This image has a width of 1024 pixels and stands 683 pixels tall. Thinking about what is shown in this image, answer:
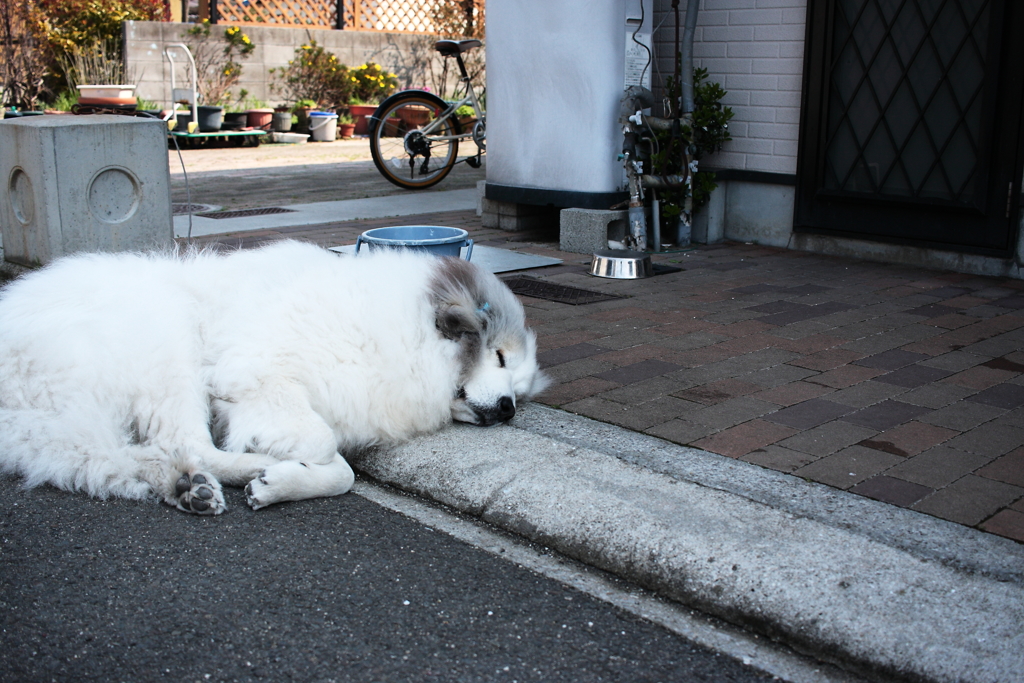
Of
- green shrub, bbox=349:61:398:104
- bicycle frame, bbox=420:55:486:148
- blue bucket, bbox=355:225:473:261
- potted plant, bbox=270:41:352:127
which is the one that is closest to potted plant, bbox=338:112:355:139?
potted plant, bbox=270:41:352:127

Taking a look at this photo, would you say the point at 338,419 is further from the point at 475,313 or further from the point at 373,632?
the point at 373,632

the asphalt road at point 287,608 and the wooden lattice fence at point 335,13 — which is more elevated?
the wooden lattice fence at point 335,13

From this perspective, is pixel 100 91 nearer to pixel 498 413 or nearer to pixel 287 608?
pixel 498 413

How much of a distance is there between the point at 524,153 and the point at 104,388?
15.5ft

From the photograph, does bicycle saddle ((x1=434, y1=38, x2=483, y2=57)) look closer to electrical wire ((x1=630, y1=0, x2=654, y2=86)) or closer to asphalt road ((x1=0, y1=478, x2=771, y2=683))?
electrical wire ((x1=630, y1=0, x2=654, y2=86))

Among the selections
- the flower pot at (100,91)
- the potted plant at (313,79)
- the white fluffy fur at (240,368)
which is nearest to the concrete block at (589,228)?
the white fluffy fur at (240,368)

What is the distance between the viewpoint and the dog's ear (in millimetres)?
3012

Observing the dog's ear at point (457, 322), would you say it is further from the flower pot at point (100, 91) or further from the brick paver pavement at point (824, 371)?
the flower pot at point (100, 91)

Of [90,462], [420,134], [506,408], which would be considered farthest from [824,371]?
[420,134]

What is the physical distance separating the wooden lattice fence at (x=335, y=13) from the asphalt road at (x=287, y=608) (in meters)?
15.4

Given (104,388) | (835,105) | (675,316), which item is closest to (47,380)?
(104,388)

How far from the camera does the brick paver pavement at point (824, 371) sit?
297 centimetres

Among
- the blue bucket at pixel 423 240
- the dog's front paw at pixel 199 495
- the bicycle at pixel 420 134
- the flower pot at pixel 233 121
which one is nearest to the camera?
the dog's front paw at pixel 199 495

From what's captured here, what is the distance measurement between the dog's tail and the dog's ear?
3.15ft
